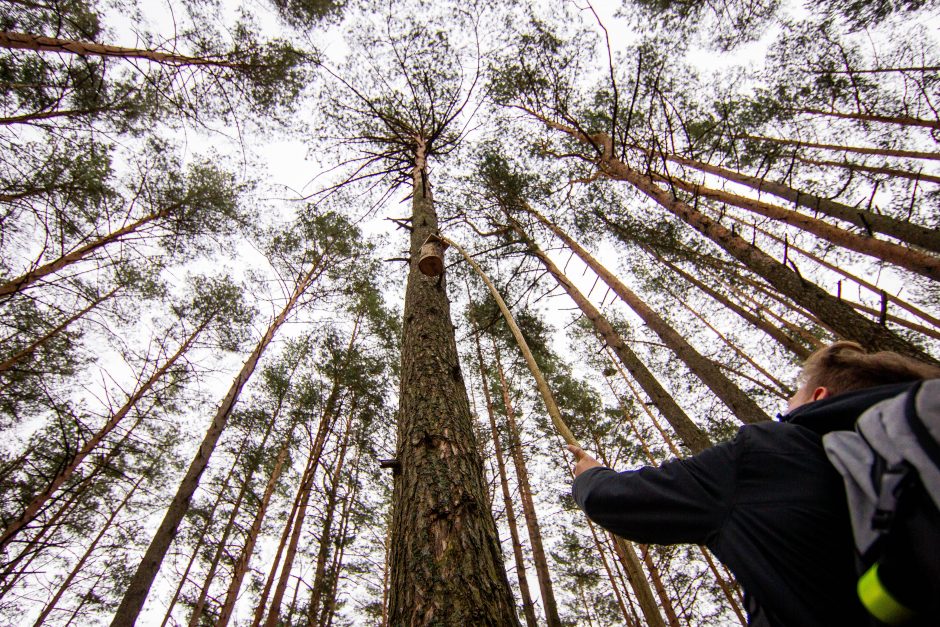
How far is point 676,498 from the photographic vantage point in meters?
0.98

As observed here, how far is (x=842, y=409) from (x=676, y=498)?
0.46 m

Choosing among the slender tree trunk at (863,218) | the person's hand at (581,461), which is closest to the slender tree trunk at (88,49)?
the person's hand at (581,461)

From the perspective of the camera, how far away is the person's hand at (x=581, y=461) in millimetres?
1308

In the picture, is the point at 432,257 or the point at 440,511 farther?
the point at 432,257

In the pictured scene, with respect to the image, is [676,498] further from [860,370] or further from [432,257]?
[432,257]

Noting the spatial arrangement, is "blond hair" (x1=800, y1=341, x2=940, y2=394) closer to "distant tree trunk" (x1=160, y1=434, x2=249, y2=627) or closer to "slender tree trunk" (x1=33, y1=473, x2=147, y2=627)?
"distant tree trunk" (x1=160, y1=434, x2=249, y2=627)

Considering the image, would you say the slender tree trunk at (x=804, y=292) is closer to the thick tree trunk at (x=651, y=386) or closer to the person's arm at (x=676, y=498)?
the thick tree trunk at (x=651, y=386)

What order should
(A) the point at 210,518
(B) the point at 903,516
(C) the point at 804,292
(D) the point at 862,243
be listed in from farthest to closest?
(A) the point at 210,518 → (D) the point at 862,243 → (C) the point at 804,292 → (B) the point at 903,516

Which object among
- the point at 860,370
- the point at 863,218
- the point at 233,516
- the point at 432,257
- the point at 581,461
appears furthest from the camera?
the point at 233,516

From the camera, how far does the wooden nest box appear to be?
269 centimetres

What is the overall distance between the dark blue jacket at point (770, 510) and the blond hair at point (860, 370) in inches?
9.0

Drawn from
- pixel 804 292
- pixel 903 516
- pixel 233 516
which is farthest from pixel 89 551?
pixel 804 292

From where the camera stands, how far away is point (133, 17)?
4.94 metres

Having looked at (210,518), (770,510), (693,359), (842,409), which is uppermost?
(210,518)
